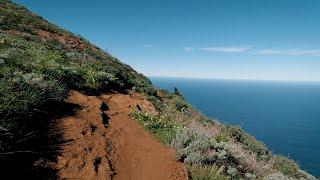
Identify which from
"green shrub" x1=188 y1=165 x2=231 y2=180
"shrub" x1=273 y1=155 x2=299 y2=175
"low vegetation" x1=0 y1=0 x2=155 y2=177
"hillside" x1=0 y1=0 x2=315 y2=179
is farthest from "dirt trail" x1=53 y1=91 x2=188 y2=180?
"shrub" x1=273 y1=155 x2=299 y2=175

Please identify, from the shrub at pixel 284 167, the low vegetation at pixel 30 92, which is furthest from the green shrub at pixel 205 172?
the shrub at pixel 284 167

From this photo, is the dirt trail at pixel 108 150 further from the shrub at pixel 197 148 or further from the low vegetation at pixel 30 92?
the low vegetation at pixel 30 92

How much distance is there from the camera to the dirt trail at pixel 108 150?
20.8 ft

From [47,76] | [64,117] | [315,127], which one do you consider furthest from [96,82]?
[315,127]

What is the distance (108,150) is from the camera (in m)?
7.44

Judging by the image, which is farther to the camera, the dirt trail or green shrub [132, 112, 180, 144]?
green shrub [132, 112, 180, 144]

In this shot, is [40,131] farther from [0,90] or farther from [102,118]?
[102,118]

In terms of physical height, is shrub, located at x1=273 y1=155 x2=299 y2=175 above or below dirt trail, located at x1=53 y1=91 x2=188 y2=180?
below

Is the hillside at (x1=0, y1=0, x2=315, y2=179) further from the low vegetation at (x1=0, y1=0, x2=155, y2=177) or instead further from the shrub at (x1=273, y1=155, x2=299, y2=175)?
the shrub at (x1=273, y1=155, x2=299, y2=175)

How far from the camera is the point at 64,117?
807 cm

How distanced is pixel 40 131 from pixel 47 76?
363 centimetres

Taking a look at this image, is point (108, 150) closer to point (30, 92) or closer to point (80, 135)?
point (80, 135)

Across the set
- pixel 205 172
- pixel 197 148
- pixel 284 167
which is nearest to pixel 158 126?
pixel 197 148

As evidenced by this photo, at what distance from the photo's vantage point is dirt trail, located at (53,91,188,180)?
20.8 ft
